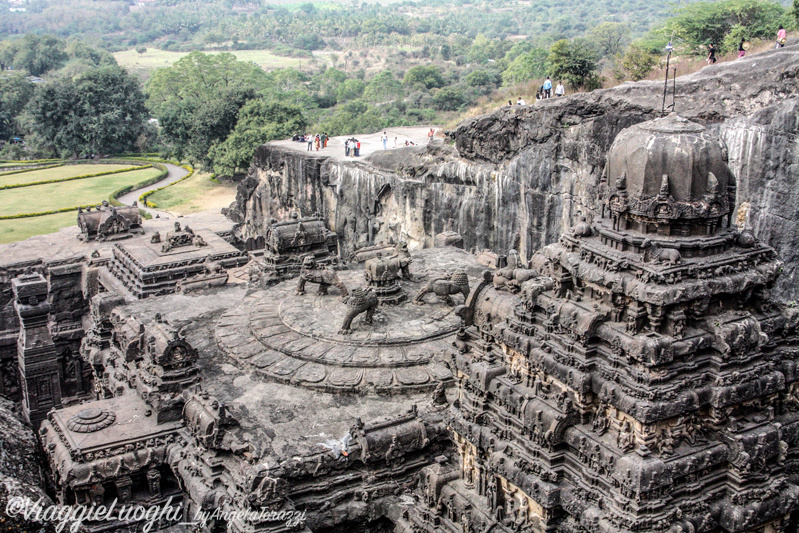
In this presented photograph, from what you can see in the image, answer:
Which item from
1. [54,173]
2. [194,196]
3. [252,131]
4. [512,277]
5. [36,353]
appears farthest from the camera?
[54,173]

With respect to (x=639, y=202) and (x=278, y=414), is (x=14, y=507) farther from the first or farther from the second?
(x=639, y=202)

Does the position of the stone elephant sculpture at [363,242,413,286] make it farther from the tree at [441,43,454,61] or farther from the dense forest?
the tree at [441,43,454,61]

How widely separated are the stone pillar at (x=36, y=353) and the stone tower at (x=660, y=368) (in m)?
22.6

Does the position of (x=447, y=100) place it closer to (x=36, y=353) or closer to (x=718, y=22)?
(x=718, y=22)

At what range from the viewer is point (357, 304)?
76.2ft

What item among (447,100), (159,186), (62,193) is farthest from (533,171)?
(447,100)

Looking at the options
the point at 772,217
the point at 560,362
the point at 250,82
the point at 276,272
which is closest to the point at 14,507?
the point at 560,362

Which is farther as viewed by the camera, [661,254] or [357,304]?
[357,304]

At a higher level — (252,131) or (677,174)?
(677,174)

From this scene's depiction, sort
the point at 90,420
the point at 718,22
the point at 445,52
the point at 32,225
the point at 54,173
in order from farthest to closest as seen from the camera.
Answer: the point at 445,52 → the point at 54,173 → the point at 32,225 → the point at 718,22 → the point at 90,420

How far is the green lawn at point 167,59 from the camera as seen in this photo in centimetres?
15238

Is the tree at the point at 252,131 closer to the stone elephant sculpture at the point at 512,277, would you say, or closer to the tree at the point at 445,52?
the stone elephant sculpture at the point at 512,277

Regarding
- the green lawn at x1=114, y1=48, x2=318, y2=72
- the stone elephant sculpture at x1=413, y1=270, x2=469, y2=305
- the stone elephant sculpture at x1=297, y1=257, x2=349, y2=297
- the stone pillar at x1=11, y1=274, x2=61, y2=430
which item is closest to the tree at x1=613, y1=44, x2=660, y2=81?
the stone elephant sculpture at x1=413, y1=270, x2=469, y2=305

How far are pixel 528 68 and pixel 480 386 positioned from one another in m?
75.7
